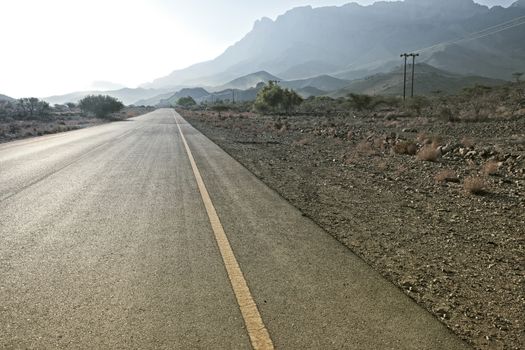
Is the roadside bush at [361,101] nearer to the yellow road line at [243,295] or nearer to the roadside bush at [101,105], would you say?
the roadside bush at [101,105]

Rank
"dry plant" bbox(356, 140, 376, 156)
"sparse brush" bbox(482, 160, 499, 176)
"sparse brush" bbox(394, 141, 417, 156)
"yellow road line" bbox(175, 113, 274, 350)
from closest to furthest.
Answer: "yellow road line" bbox(175, 113, 274, 350), "sparse brush" bbox(482, 160, 499, 176), "sparse brush" bbox(394, 141, 417, 156), "dry plant" bbox(356, 140, 376, 156)

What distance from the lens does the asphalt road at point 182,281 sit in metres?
3.19

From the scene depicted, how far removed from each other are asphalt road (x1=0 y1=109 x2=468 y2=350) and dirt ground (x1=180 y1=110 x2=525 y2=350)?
1.23 feet

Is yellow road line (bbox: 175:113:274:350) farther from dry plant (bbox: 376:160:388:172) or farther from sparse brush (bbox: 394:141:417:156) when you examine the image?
sparse brush (bbox: 394:141:417:156)

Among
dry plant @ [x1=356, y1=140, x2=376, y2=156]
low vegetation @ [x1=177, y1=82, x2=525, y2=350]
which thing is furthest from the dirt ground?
dry plant @ [x1=356, y1=140, x2=376, y2=156]

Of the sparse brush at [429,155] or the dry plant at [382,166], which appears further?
the sparse brush at [429,155]

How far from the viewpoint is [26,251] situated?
16.7 ft

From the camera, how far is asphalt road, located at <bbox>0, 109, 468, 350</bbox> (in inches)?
126

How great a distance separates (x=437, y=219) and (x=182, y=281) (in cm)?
470

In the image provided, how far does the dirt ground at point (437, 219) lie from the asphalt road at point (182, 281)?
374 millimetres

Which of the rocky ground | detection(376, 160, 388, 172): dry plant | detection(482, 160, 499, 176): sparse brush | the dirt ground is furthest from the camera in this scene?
the rocky ground

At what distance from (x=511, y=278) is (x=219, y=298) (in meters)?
3.19

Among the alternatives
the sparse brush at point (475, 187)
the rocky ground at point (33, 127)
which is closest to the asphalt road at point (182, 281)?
the sparse brush at point (475, 187)

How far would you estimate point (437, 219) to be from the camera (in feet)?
22.9
